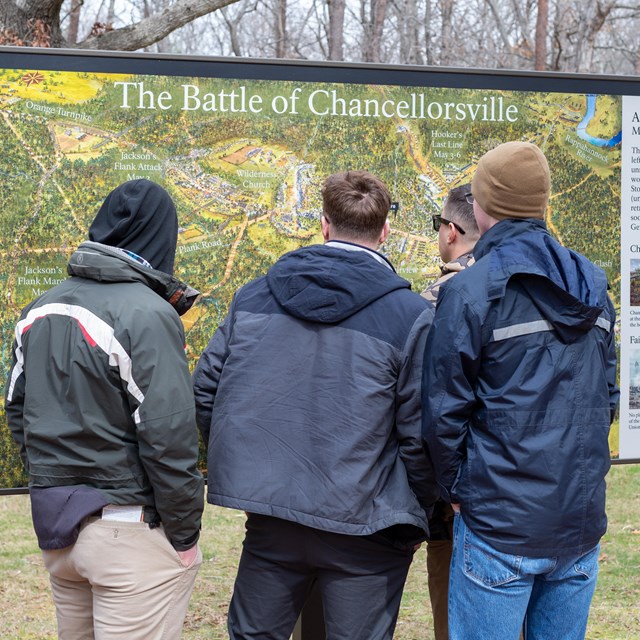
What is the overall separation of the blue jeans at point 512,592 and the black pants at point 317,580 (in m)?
0.21

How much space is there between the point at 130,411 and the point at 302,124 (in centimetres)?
161

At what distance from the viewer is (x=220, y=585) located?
17.3ft

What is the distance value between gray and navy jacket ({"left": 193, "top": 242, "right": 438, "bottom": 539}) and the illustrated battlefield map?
1.01m

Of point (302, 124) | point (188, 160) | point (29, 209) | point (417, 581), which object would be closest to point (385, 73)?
point (302, 124)

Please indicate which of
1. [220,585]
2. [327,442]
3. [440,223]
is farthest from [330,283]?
[220,585]

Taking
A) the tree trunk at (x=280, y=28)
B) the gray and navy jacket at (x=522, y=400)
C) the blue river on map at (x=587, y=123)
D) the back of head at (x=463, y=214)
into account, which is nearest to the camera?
the gray and navy jacket at (x=522, y=400)

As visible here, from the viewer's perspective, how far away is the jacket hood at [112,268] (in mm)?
2576

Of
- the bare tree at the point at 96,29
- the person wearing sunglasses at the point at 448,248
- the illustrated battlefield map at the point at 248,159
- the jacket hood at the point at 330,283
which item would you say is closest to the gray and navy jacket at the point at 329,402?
the jacket hood at the point at 330,283

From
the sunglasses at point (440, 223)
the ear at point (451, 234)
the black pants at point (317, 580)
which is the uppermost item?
the sunglasses at point (440, 223)

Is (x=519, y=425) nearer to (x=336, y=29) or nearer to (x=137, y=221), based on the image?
(x=137, y=221)

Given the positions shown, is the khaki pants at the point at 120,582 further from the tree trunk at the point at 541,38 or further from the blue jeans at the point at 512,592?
the tree trunk at the point at 541,38

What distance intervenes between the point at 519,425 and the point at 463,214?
120 centimetres

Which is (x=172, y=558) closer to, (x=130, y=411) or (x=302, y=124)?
(x=130, y=411)

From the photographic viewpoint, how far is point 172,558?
2670 mm
